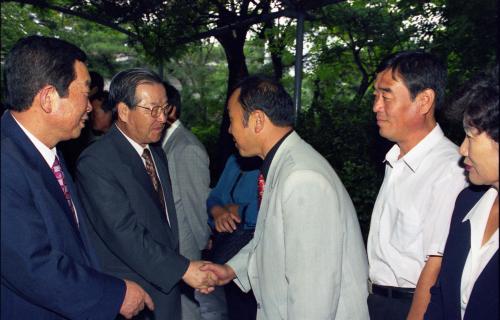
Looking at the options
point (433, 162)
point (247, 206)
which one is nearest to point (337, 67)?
point (247, 206)

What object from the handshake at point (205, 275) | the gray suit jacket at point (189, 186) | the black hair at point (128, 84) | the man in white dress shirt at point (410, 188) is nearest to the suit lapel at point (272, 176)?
the man in white dress shirt at point (410, 188)

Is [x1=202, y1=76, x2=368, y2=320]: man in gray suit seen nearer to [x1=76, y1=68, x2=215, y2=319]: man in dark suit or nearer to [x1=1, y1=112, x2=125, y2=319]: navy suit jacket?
[x1=76, y1=68, x2=215, y2=319]: man in dark suit

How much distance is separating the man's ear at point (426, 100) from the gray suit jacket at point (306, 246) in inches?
25.5

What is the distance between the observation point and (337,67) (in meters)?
13.9

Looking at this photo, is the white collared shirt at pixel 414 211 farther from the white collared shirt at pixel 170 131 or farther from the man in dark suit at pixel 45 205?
the white collared shirt at pixel 170 131

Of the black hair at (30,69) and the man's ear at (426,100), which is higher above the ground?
the black hair at (30,69)

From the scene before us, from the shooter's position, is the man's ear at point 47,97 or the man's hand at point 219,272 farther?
the man's hand at point 219,272

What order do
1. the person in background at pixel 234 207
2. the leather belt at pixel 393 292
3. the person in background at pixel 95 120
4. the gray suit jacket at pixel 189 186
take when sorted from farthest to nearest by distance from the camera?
the person in background at pixel 95 120
the gray suit jacket at pixel 189 186
the person in background at pixel 234 207
the leather belt at pixel 393 292

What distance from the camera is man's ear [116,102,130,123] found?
3.58m

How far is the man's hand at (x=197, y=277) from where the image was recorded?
3324mm

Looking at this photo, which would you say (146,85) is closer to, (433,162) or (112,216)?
(112,216)

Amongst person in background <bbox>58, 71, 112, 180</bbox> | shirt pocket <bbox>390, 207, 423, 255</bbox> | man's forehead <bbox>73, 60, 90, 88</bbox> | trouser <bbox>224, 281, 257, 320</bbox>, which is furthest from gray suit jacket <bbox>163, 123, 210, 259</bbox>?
shirt pocket <bbox>390, 207, 423, 255</bbox>

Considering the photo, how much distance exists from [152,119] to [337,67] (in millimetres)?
10978

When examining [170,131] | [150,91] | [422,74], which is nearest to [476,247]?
[422,74]
